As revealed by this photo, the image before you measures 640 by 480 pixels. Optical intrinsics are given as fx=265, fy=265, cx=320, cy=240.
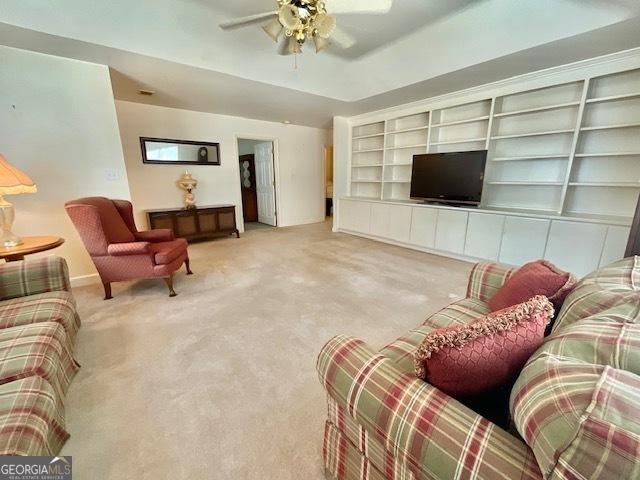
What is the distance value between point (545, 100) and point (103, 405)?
4995 mm

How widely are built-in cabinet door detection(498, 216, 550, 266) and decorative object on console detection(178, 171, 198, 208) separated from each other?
4799 mm

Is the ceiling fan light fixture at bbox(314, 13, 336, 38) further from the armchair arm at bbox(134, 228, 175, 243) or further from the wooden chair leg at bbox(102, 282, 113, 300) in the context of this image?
the wooden chair leg at bbox(102, 282, 113, 300)

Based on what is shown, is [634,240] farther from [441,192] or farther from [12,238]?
[12,238]

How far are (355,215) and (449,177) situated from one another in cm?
188

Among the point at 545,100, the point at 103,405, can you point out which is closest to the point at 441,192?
the point at 545,100

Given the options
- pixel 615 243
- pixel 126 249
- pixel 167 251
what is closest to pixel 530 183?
pixel 615 243

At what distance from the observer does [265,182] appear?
6273 mm

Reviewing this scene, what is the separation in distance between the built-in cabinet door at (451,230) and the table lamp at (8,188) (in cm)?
444

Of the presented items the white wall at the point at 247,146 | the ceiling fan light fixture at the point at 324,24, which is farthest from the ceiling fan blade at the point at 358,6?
the white wall at the point at 247,146

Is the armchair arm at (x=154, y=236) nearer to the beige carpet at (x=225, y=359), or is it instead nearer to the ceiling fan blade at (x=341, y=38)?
the beige carpet at (x=225, y=359)

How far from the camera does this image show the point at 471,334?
691 mm

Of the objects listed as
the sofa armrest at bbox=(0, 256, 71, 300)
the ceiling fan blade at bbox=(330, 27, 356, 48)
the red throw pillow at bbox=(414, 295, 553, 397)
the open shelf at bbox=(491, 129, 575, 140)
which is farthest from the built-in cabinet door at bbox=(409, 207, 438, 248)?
the sofa armrest at bbox=(0, 256, 71, 300)

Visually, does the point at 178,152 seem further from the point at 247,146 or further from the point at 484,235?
the point at 484,235

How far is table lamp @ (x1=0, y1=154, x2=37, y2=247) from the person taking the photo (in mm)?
1922
